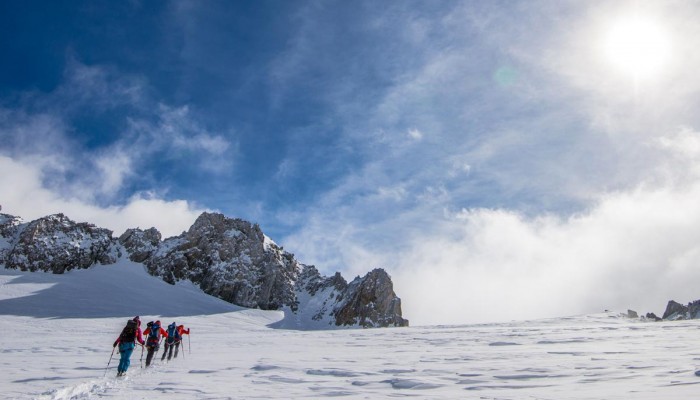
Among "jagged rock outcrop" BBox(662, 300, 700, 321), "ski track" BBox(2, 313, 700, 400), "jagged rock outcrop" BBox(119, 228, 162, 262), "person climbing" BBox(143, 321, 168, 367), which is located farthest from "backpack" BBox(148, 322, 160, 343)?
"jagged rock outcrop" BBox(662, 300, 700, 321)

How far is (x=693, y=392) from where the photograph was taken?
6.12 m

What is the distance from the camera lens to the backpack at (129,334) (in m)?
14.1

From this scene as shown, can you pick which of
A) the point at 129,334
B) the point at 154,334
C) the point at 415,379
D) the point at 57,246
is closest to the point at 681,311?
the point at 415,379

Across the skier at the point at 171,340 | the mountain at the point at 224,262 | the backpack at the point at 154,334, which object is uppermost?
the mountain at the point at 224,262

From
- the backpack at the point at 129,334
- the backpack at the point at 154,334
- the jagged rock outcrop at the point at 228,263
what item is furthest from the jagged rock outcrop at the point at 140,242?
the backpack at the point at 129,334

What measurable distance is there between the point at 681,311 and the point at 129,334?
99.8m

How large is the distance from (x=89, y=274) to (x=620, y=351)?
289ft

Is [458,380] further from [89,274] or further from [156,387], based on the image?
[89,274]

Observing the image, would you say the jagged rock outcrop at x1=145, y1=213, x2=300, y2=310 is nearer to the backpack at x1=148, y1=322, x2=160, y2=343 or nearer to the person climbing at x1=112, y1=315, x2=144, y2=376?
the backpack at x1=148, y1=322, x2=160, y2=343

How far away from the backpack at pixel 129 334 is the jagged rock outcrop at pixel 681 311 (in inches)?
3555

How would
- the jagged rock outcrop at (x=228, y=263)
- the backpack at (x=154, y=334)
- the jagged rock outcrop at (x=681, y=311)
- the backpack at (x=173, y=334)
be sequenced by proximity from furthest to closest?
the jagged rock outcrop at (x=228, y=263), the jagged rock outcrop at (x=681, y=311), the backpack at (x=173, y=334), the backpack at (x=154, y=334)

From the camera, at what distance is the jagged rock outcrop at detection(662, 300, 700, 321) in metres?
75.6

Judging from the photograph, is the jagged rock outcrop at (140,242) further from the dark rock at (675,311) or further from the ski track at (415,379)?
the dark rock at (675,311)

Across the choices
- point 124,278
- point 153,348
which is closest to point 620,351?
point 153,348
